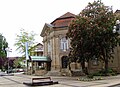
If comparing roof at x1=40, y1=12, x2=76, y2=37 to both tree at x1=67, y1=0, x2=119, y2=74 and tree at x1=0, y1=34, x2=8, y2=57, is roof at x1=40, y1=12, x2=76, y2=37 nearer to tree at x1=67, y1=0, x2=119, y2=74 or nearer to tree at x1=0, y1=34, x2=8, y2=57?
tree at x1=67, y1=0, x2=119, y2=74

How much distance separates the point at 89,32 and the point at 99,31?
52.5 inches

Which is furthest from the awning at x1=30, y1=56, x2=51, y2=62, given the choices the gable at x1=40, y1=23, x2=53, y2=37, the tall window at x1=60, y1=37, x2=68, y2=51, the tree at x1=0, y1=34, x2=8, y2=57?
the tree at x1=0, y1=34, x2=8, y2=57

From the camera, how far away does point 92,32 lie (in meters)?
33.3

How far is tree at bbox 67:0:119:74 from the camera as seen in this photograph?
3344 centimetres

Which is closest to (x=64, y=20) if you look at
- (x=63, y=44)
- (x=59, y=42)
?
(x=59, y=42)

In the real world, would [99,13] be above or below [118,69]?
above

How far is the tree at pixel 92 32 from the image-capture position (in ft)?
110

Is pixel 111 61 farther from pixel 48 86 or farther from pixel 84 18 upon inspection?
pixel 48 86

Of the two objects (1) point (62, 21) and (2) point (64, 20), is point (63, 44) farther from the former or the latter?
(2) point (64, 20)

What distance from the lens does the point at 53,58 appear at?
53.0 meters

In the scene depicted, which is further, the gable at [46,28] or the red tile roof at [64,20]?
the gable at [46,28]

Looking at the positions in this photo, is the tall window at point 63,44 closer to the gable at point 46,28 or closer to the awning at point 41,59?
the gable at point 46,28

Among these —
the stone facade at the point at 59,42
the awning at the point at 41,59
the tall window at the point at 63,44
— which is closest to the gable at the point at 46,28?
the stone facade at the point at 59,42

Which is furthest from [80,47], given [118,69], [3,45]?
[3,45]
